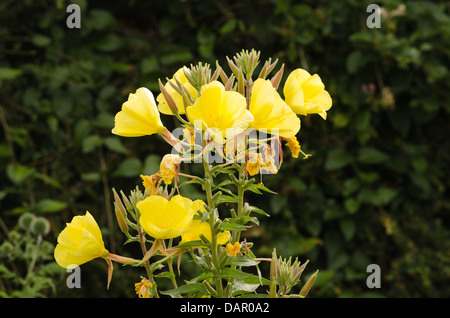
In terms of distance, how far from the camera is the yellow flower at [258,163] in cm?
84

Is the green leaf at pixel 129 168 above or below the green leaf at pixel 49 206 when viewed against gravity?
above

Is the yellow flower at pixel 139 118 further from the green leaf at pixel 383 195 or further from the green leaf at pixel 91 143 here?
the green leaf at pixel 383 195

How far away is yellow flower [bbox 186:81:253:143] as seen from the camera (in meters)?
0.81

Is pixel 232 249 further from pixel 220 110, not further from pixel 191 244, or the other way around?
pixel 220 110

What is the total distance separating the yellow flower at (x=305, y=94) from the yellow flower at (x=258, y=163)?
0.37ft

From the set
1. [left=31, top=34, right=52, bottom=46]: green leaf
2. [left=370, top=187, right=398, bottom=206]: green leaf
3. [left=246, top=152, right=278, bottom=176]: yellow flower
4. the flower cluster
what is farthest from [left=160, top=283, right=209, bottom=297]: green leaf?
[left=31, top=34, right=52, bottom=46]: green leaf

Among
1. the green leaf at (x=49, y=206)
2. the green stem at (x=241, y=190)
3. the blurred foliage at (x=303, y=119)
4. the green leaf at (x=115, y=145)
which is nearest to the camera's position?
the green stem at (x=241, y=190)

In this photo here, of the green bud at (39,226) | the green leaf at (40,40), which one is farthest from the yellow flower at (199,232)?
the green leaf at (40,40)

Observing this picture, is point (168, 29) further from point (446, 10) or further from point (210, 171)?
point (210, 171)

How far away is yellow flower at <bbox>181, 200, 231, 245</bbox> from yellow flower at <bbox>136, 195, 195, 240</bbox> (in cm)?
5

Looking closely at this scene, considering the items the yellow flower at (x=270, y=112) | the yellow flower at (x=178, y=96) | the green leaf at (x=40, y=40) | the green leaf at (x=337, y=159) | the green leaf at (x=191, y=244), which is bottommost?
the green leaf at (x=191, y=244)

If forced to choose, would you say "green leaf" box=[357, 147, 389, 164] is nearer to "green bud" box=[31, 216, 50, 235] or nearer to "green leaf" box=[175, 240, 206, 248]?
"green bud" box=[31, 216, 50, 235]

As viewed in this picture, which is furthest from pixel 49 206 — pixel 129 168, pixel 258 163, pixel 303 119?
pixel 258 163

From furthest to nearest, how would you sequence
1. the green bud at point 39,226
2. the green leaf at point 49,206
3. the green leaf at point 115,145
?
the green leaf at point 115,145 < the green leaf at point 49,206 < the green bud at point 39,226
